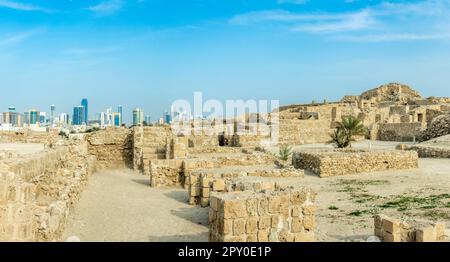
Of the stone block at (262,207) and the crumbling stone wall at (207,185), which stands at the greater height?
the stone block at (262,207)

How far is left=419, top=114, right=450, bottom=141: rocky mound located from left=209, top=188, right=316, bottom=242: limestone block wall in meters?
20.8

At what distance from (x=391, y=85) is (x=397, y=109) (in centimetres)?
1958

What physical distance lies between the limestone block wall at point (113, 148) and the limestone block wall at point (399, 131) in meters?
18.1

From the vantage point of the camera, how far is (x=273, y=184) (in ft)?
32.0

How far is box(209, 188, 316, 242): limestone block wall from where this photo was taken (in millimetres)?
6457

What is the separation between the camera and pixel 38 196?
10055 millimetres

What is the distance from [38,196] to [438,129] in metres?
22.5

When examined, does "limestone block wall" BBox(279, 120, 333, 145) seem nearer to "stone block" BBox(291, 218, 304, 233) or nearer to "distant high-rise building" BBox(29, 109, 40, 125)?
"stone block" BBox(291, 218, 304, 233)

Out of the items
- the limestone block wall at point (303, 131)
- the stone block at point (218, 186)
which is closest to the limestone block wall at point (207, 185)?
the stone block at point (218, 186)

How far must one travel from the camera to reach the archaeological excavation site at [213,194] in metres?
6.53

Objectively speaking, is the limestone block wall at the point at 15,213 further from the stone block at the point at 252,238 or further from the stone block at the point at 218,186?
the stone block at the point at 218,186

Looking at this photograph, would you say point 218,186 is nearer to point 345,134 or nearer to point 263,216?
point 263,216

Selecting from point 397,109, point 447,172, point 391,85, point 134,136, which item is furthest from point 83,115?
point 447,172
